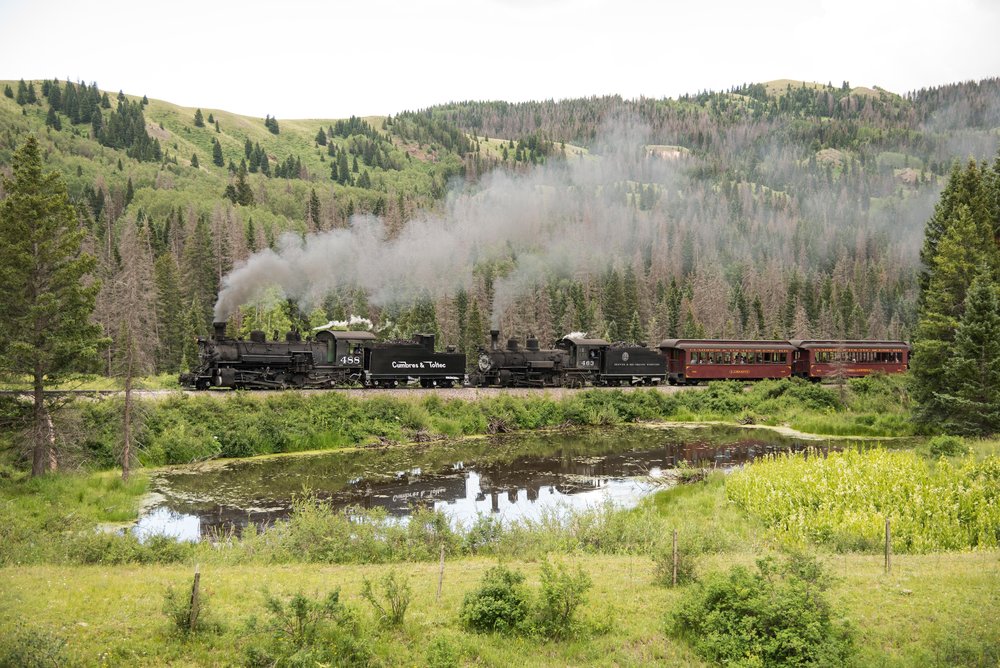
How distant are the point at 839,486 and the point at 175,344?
216 feet

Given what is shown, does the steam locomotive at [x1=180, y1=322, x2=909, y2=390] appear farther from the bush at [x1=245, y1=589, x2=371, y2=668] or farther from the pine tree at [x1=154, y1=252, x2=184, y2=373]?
the bush at [x1=245, y1=589, x2=371, y2=668]

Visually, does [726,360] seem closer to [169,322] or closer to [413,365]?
[413,365]

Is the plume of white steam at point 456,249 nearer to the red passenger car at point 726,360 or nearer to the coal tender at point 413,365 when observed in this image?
the coal tender at point 413,365

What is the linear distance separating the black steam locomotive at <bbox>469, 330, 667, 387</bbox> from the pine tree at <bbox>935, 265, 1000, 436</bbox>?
74.7ft

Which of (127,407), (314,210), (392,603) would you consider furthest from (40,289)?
(314,210)

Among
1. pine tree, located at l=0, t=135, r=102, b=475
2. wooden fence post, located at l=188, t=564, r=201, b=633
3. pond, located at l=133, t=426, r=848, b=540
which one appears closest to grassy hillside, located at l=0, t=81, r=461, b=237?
pond, located at l=133, t=426, r=848, b=540

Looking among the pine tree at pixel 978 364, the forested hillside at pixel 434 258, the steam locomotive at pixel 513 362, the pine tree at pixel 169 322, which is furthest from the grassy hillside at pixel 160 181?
the pine tree at pixel 978 364

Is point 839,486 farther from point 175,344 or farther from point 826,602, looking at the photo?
point 175,344

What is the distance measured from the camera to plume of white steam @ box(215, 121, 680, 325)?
6231 centimetres

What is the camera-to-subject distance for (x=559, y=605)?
40.1 feet

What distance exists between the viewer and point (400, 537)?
19094 millimetres

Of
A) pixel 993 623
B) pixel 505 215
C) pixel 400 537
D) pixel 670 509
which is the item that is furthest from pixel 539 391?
pixel 505 215

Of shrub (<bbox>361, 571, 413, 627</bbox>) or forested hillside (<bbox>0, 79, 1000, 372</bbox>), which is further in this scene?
forested hillside (<bbox>0, 79, 1000, 372</bbox>)

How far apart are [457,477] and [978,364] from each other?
28.4 meters
